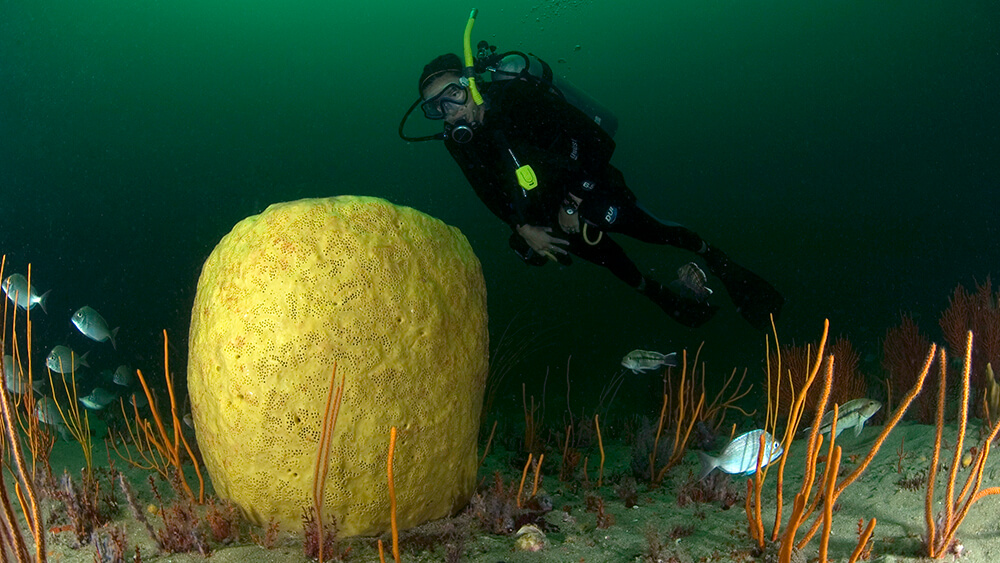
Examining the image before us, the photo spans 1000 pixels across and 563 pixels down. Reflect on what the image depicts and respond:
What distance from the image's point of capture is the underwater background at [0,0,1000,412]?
4247 cm

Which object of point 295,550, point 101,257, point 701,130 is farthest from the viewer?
point 701,130

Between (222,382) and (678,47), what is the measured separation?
66.4 metres

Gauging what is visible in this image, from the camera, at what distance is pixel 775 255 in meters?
56.3

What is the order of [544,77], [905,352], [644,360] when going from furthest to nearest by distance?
[544,77] < [905,352] < [644,360]

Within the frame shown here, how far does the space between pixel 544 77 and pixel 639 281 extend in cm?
326

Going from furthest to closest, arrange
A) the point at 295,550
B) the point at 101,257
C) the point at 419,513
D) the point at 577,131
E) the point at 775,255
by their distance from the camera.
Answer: the point at 775,255 → the point at 101,257 → the point at 577,131 → the point at 419,513 → the point at 295,550

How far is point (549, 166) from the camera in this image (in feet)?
20.5

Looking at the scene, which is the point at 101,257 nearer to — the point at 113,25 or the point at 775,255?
the point at 113,25

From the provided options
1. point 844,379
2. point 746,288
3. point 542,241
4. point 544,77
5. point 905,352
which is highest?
point 544,77

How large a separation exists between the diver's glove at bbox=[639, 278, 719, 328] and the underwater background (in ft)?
82.2

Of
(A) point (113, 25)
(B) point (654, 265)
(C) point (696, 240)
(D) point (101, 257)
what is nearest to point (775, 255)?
(B) point (654, 265)

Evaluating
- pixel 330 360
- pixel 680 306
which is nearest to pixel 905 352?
pixel 680 306

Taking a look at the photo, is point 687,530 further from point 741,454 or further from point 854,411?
point 854,411

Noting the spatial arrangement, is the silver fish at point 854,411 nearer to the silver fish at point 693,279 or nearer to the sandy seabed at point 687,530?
the sandy seabed at point 687,530
